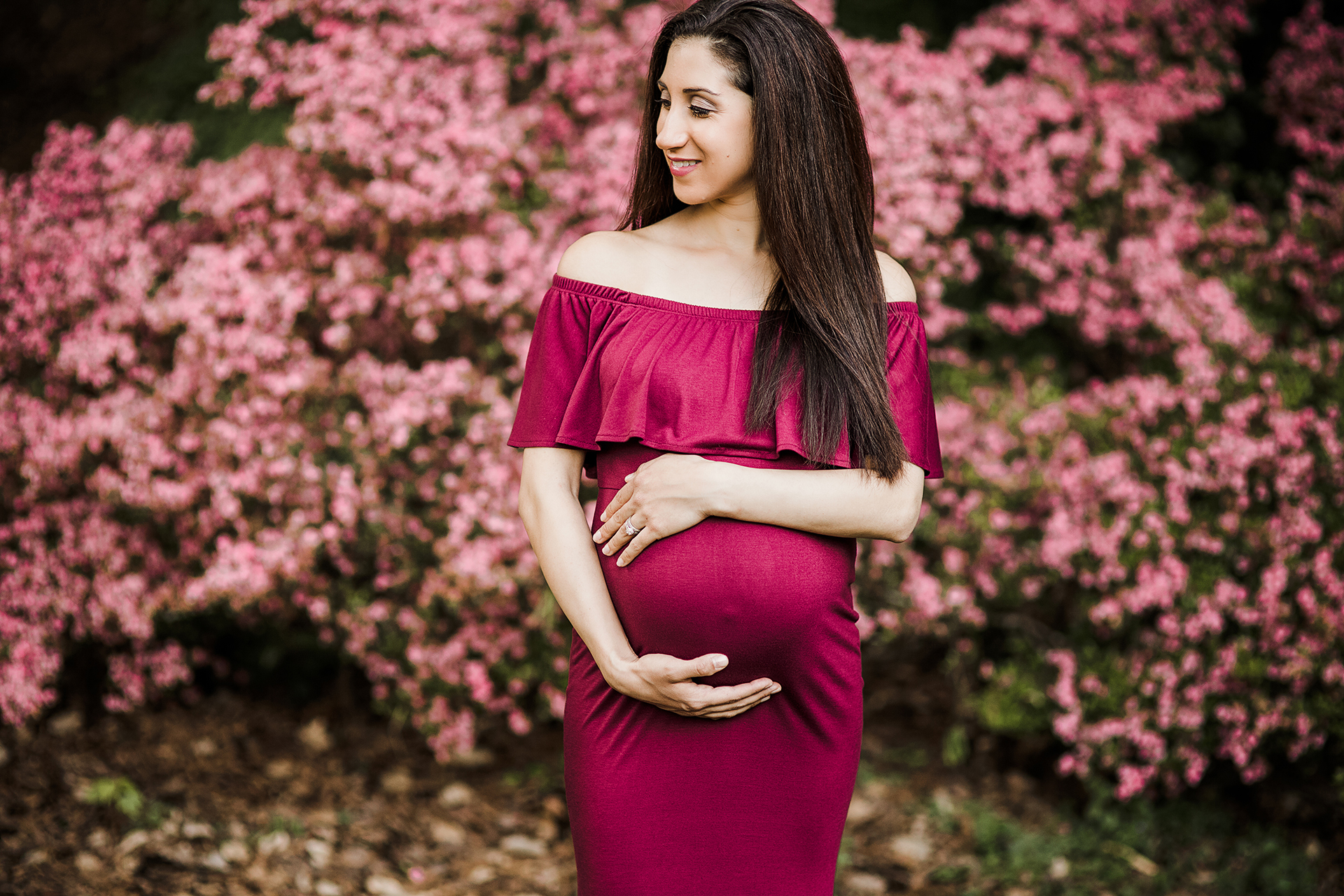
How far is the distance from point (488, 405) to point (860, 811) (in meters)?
1.96

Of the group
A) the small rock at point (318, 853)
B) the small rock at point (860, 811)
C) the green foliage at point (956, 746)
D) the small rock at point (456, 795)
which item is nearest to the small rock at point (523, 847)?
the small rock at point (456, 795)

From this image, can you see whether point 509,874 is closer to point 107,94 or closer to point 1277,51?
point 107,94

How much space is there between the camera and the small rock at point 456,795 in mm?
3551

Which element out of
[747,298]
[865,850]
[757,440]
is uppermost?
[747,298]

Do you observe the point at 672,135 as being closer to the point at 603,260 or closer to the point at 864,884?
the point at 603,260

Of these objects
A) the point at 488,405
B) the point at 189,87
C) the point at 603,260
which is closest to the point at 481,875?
the point at 488,405

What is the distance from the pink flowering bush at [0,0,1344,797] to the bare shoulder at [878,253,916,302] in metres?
1.46

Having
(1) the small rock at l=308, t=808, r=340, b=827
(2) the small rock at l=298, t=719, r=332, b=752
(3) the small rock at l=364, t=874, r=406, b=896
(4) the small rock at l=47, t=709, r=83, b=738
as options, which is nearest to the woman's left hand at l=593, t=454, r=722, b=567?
(3) the small rock at l=364, t=874, r=406, b=896

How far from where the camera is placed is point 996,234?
439cm

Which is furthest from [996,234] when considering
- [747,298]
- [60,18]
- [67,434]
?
[60,18]

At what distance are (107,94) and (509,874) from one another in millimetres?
3614

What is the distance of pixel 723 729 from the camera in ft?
5.84

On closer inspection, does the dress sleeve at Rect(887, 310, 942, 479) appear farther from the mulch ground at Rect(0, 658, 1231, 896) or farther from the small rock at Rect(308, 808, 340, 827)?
the small rock at Rect(308, 808, 340, 827)

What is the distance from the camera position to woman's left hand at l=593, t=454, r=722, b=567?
1.68 m
